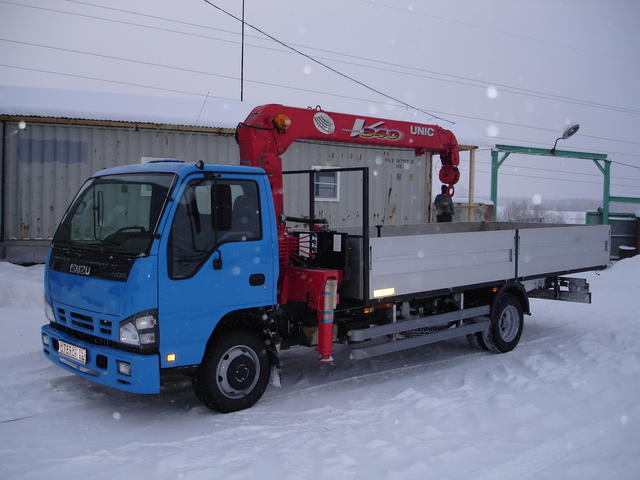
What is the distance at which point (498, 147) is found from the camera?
17031 millimetres

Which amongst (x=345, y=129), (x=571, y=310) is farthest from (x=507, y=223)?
(x=345, y=129)

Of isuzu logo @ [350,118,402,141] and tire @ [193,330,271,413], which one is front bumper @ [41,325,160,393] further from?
isuzu logo @ [350,118,402,141]

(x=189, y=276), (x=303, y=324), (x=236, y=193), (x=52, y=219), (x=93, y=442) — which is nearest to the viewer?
(x=93, y=442)

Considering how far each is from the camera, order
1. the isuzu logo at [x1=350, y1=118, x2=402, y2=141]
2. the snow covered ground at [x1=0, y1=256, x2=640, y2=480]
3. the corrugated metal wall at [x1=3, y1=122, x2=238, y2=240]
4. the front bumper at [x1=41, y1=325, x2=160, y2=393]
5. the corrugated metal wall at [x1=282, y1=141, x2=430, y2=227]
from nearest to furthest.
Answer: the snow covered ground at [x1=0, y1=256, x2=640, y2=480], the front bumper at [x1=41, y1=325, x2=160, y2=393], the isuzu logo at [x1=350, y1=118, x2=402, y2=141], the corrugated metal wall at [x1=3, y1=122, x2=238, y2=240], the corrugated metal wall at [x1=282, y1=141, x2=430, y2=227]

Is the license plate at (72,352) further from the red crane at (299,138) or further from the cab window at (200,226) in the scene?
the red crane at (299,138)

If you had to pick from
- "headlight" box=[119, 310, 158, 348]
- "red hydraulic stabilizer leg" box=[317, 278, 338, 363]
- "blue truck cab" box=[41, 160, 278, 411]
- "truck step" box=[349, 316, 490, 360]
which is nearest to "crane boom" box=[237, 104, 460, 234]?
"blue truck cab" box=[41, 160, 278, 411]

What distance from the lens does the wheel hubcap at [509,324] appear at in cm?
826

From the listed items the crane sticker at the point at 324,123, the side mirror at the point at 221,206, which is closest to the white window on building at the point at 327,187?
the crane sticker at the point at 324,123

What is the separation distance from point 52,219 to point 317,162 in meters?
6.25

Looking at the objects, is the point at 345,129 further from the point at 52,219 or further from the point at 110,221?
the point at 52,219

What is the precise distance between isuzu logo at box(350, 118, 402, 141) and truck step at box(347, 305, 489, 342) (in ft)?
7.69

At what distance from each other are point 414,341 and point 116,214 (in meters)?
3.64

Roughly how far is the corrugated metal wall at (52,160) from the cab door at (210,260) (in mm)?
8100

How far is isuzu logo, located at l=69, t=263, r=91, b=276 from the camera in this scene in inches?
204
